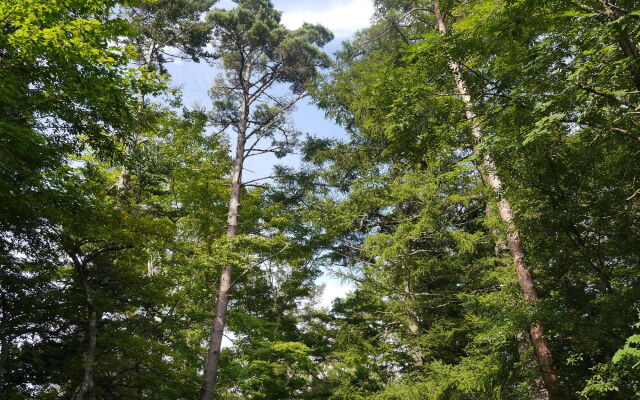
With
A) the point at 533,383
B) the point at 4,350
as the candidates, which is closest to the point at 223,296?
the point at 4,350

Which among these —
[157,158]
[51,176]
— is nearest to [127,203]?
[157,158]

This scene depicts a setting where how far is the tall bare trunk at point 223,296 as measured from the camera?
→ 10.3m

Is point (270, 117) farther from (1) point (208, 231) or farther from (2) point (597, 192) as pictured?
(2) point (597, 192)

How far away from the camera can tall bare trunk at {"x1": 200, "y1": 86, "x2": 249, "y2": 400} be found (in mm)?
10258

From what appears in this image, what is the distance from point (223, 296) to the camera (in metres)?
11.5

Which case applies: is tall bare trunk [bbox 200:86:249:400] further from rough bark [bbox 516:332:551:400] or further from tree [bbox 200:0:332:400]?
rough bark [bbox 516:332:551:400]

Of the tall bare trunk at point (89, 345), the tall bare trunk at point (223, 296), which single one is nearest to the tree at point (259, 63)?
the tall bare trunk at point (223, 296)

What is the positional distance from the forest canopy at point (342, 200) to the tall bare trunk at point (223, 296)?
62 millimetres

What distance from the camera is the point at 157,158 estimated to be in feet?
40.6

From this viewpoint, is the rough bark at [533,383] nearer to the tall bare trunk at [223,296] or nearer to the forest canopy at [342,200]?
the forest canopy at [342,200]

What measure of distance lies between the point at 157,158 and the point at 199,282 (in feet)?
14.5

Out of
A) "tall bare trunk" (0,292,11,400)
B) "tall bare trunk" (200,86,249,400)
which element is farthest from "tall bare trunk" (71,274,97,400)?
"tall bare trunk" (200,86,249,400)

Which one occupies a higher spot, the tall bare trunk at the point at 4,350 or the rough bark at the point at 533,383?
the tall bare trunk at the point at 4,350

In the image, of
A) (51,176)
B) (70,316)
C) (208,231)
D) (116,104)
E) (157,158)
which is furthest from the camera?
(208,231)
